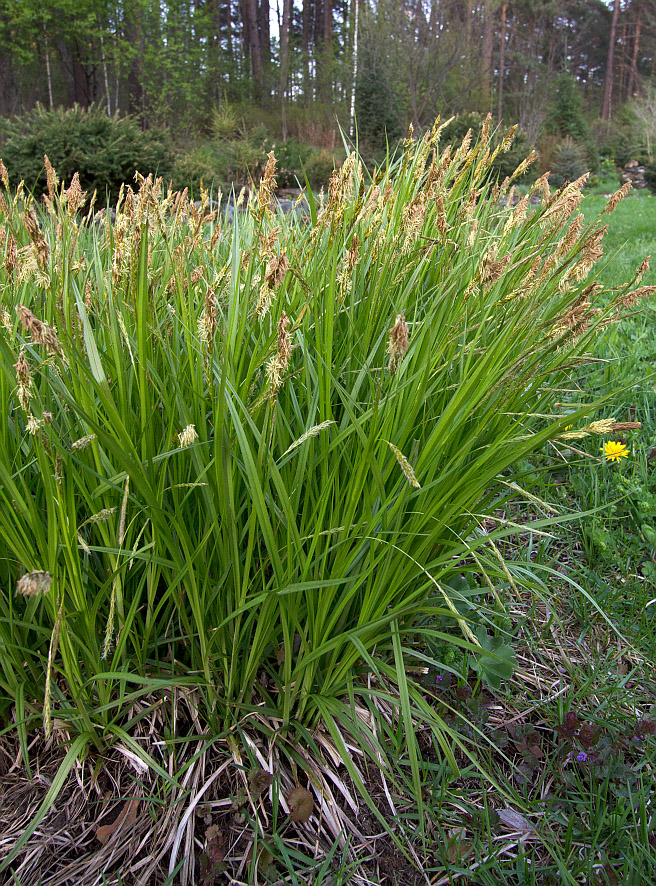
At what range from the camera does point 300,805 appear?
1.21 metres

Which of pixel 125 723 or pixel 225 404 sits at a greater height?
pixel 225 404

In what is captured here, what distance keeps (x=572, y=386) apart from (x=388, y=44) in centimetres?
1835

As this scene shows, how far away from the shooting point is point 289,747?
1.30 metres

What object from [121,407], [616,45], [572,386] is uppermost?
[616,45]

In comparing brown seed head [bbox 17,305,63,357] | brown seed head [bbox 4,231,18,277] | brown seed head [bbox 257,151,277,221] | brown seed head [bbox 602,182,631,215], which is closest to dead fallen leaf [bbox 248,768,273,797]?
brown seed head [bbox 17,305,63,357]

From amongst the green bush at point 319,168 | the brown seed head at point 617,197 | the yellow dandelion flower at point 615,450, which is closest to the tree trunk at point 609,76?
the green bush at point 319,168

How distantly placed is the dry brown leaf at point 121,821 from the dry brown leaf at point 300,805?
32cm

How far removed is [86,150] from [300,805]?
10134mm

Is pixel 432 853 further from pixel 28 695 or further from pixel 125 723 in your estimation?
pixel 28 695

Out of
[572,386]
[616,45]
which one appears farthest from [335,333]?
[616,45]

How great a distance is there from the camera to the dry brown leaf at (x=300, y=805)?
3.97 feet

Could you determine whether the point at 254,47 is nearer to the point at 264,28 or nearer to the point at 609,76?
the point at 264,28

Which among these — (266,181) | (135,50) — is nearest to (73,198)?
(266,181)

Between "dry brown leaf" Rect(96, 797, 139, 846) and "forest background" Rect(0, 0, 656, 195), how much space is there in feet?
32.2
